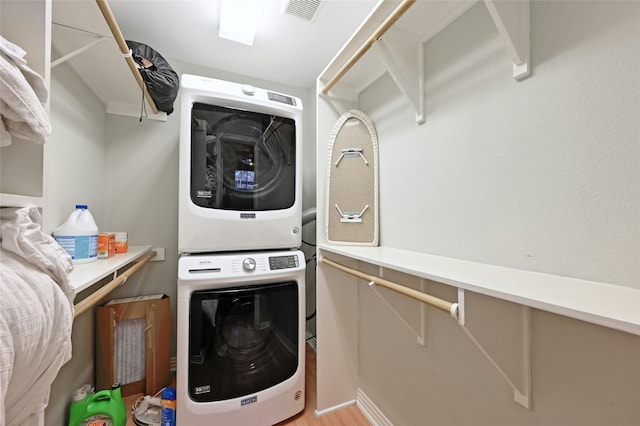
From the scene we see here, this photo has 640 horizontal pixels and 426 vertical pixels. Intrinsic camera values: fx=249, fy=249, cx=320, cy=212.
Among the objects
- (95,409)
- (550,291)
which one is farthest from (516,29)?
(95,409)

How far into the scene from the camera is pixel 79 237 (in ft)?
3.70

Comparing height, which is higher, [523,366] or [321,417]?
[523,366]

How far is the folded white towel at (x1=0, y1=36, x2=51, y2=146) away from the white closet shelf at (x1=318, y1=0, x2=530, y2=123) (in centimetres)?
98

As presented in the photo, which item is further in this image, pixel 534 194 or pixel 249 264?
pixel 249 264

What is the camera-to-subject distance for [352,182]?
1498 mm

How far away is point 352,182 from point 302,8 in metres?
1.04

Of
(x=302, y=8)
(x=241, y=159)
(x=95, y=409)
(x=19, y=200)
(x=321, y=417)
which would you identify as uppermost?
(x=302, y=8)

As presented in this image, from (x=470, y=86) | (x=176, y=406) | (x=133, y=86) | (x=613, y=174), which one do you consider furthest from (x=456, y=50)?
(x=176, y=406)

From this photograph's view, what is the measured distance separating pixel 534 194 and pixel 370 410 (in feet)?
4.82

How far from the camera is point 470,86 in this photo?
98 centimetres

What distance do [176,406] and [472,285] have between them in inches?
58.7

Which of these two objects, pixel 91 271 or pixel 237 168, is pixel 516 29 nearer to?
pixel 237 168

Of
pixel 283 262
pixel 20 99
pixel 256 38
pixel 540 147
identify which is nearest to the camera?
pixel 20 99

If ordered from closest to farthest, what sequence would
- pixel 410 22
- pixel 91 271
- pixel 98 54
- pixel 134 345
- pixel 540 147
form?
pixel 540 147, pixel 91 271, pixel 410 22, pixel 98 54, pixel 134 345
